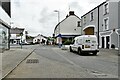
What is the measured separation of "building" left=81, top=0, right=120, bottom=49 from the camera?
3412 cm

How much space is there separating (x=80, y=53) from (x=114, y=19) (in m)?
13.0

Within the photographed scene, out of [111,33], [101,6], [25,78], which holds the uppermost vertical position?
[101,6]

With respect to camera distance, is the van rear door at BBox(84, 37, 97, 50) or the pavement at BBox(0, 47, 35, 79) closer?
the pavement at BBox(0, 47, 35, 79)

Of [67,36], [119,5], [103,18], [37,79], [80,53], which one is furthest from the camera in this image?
[67,36]

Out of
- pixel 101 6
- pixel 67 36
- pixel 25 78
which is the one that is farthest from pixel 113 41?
pixel 67 36

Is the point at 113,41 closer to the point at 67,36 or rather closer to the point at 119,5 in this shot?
the point at 119,5

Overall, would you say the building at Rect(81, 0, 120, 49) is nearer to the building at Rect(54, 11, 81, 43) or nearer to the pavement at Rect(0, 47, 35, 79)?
the pavement at Rect(0, 47, 35, 79)

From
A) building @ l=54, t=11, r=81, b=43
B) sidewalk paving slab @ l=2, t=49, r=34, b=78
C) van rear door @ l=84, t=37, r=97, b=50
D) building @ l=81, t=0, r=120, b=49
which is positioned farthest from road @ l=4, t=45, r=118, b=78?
building @ l=54, t=11, r=81, b=43

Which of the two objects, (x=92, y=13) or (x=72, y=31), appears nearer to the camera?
(x=92, y=13)

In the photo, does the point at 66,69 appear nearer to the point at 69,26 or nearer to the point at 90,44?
the point at 90,44

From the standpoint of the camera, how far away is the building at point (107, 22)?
34125mm

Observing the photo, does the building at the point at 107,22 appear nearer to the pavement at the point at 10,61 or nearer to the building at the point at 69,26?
the pavement at the point at 10,61

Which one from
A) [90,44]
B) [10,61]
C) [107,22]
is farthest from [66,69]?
[107,22]

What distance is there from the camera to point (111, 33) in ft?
116
